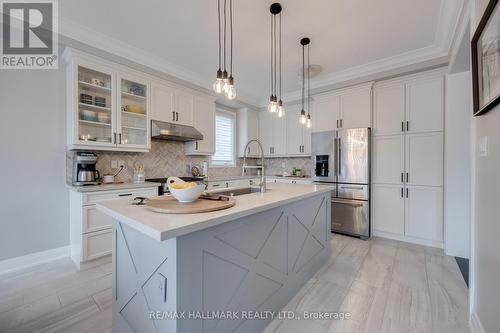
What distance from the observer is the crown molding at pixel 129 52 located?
2.35m

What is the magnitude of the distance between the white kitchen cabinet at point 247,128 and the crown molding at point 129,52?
133cm

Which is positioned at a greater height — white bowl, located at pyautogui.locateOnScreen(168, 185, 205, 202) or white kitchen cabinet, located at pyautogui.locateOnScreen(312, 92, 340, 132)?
white kitchen cabinet, located at pyautogui.locateOnScreen(312, 92, 340, 132)

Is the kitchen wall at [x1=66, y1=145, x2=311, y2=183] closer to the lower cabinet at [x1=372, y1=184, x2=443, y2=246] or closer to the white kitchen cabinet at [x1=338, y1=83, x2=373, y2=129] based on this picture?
the white kitchen cabinet at [x1=338, y1=83, x2=373, y2=129]

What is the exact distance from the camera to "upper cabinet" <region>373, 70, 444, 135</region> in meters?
3.07

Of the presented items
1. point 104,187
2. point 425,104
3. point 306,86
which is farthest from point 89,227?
point 425,104

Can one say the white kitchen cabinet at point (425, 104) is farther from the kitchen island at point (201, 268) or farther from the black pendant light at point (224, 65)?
the black pendant light at point (224, 65)

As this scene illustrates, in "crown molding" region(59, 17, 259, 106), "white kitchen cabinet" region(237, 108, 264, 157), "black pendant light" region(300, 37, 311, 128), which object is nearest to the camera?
"crown molding" region(59, 17, 259, 106)

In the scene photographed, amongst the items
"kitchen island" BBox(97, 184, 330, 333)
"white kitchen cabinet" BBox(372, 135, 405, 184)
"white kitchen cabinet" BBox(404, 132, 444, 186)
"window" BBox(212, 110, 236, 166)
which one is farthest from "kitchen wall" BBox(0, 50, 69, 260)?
"white kitchen cabinet" BBox(404, 132, 444, 186)

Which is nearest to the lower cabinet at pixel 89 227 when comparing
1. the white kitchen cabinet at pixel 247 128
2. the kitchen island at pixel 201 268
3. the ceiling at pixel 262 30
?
the kitchen island at pixel 201 268

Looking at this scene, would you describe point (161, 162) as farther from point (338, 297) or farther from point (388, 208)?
point (388, 208)

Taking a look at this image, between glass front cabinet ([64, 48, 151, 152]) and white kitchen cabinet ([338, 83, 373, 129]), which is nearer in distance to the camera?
glass front cabinet ([64, 48, 151, 152])

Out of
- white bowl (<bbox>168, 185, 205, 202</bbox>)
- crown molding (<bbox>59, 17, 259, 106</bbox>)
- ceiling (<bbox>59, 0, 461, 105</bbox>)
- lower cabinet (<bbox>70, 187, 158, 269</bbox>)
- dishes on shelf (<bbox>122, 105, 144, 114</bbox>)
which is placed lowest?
lower cabinet (<bbox>70, 187, 158, 269</bbox>)

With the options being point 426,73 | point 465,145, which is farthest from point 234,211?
point 426,73

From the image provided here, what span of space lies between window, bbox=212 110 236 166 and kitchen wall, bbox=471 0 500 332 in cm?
399
